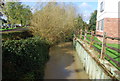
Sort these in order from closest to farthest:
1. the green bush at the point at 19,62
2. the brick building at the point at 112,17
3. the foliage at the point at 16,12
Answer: the green bush at the point at 19,62 → the brick building at the point at 112,17 → the foliage at the point at 16,12

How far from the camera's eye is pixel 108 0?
10.6 metres

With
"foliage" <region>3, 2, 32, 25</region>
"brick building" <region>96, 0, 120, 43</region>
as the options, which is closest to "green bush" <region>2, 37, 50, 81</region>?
"brick building" <region>96, 0, 120, 43</region>

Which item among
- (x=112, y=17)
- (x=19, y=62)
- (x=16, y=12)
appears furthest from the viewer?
(x=16, y=12)

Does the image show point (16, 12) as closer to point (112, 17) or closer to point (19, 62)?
point (112, 17)

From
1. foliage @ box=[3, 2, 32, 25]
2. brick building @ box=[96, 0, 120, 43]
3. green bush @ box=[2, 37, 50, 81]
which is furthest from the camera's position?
foliage @ box=[3, 2, 32, 25]

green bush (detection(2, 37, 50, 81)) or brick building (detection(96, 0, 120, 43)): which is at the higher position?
brick building (detection(96, 0, 120, 43))

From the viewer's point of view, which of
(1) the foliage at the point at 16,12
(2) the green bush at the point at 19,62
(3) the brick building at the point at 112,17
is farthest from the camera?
(1) the foliage at the point at 16,12

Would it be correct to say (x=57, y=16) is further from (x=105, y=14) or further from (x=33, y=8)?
(x=105, y=14)

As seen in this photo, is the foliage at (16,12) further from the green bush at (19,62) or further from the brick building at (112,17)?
the green bush at (19,62)

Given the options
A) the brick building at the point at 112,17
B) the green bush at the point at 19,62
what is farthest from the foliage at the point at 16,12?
the green bush at the point at 19,62

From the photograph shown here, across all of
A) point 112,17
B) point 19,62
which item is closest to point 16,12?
point 112,17

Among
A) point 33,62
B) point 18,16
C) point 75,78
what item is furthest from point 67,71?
point 18,16

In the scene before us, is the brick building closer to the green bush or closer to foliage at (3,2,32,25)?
foliage at (3,2,32,25)

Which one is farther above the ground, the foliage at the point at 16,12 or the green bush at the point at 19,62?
the foliage at the point at 16,12
